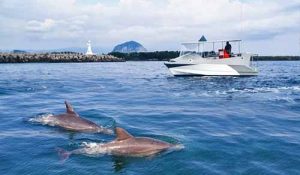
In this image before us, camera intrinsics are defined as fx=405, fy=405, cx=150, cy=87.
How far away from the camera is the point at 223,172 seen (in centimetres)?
Result: 1000

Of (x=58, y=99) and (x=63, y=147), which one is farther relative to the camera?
(x=58, y=99)

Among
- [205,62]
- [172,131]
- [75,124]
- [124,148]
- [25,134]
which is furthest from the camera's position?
[205,62]

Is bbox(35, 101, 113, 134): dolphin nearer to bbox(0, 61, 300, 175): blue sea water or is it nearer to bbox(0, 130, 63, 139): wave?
bbox(0, 61, 300, 175): blue sea water

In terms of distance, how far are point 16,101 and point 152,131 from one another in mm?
11534

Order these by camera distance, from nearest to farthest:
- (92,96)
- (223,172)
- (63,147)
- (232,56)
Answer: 1. (223,172)
2. (63,147)
3. (92,96)
4. (232,56)

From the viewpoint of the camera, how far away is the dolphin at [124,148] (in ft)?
36.6

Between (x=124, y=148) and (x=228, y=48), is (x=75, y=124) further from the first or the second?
(x=228, y=48)

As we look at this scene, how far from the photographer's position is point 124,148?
11.2 m

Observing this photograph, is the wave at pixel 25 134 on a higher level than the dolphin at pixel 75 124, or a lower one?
lower

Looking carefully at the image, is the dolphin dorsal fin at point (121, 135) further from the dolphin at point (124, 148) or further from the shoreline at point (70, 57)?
the shoreline at point (70, 57)

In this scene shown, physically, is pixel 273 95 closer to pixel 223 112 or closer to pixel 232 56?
pixel 223 112

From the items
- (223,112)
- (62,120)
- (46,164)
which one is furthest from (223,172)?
(223,112)

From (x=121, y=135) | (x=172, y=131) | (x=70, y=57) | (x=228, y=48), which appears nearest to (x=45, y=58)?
(x=70, y=57)

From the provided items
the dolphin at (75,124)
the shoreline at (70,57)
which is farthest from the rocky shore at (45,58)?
the dolphin at (75,124)
